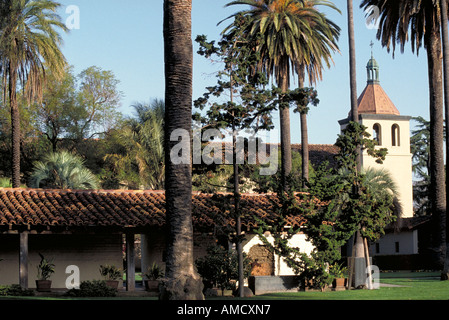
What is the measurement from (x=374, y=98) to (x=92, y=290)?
157 feet

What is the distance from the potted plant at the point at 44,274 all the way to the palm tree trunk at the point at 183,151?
32.3ft

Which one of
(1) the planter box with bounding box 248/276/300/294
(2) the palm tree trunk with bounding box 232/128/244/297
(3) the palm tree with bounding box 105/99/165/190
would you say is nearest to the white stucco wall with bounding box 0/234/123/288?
(1) the planter box with bounding box 248/276/300/294

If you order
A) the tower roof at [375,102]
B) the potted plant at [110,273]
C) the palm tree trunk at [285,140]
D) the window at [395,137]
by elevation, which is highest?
the tower roof at [375,102]

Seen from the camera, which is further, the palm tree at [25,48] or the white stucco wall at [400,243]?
the white stucco wall at [400,243]

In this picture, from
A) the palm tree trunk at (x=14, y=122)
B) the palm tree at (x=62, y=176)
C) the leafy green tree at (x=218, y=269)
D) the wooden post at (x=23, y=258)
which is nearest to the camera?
the leafy green tree at (x=218, y=269)

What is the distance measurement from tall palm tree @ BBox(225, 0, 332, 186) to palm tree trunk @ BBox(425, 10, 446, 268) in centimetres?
585

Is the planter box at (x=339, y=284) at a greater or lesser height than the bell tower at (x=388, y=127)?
lesser

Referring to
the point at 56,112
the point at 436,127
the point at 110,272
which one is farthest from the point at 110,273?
the point at 56,112

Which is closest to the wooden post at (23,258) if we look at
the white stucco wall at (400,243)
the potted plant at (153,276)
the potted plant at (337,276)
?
the potted plant at (153,276)

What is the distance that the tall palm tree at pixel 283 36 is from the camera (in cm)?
3616

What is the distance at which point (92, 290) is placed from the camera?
24.8 meters

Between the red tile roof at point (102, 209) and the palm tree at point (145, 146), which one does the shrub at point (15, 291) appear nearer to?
the red tile roof at point (102, 209)

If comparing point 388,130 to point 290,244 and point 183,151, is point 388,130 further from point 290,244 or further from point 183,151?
point 183,151

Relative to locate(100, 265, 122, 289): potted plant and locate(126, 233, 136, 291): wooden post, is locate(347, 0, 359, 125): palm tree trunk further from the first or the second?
locate(100, 265, 122, 289): potted plant
